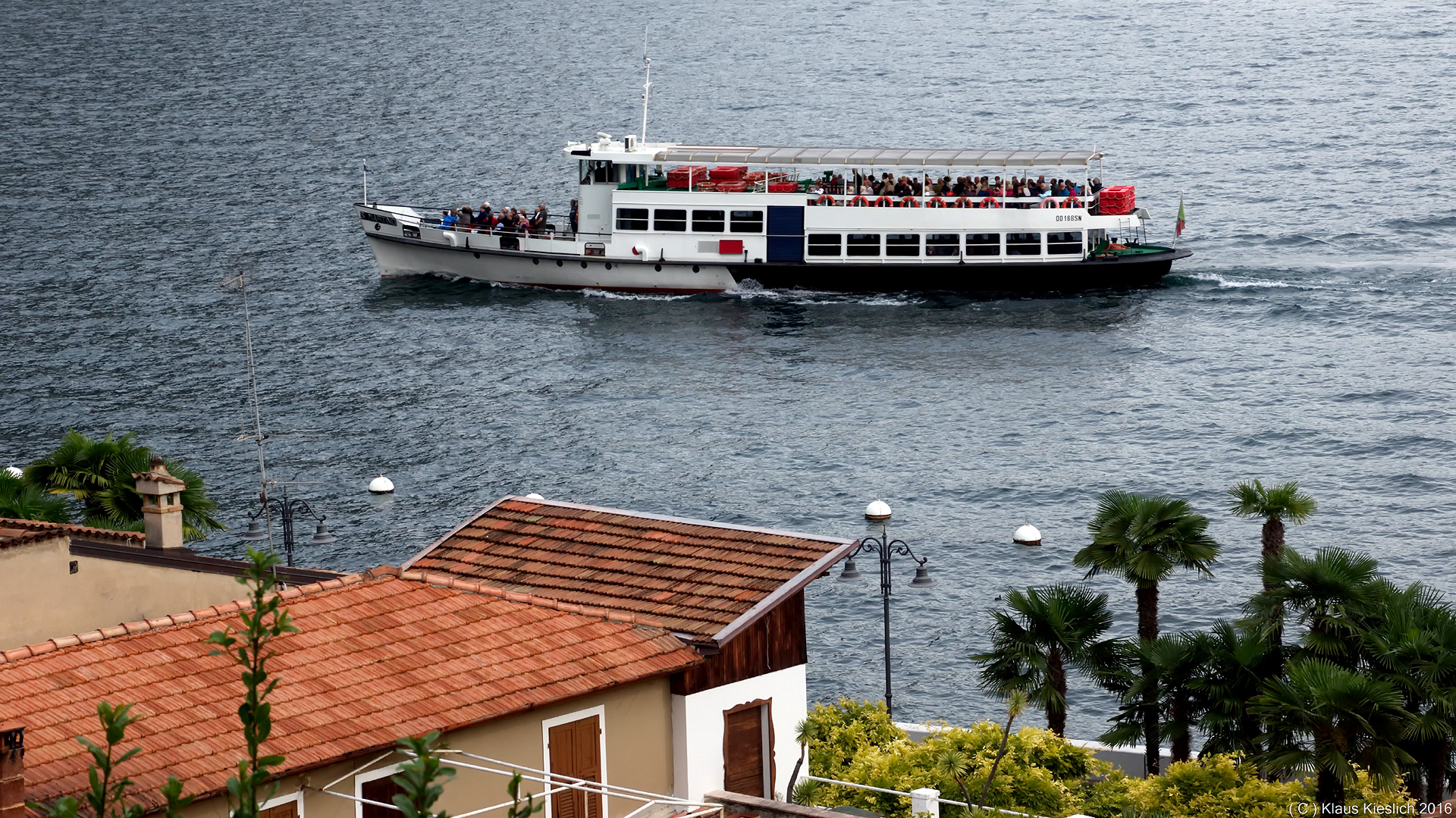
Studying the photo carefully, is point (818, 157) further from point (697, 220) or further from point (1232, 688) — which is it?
point (1232, 688)

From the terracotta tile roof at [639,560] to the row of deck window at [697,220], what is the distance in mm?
53035

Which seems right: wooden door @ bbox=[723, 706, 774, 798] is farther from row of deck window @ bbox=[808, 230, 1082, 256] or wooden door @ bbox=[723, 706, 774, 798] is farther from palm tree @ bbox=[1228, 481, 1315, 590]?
row of deck window @ bbox=[808, 230, 1082, 256]

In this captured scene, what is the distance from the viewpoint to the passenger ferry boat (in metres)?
A: 76.3

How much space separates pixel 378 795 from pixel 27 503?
56.9ft

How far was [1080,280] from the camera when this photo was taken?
7788cm

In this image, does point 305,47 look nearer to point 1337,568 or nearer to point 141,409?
point 141,409

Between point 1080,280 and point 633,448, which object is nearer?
point 633,448

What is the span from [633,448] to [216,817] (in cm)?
4441

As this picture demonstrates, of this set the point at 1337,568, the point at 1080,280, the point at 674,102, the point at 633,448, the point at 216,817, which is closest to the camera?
the point at 216,817

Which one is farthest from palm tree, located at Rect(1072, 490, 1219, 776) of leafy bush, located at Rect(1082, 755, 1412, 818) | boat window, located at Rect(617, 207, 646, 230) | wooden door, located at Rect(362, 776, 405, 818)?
boat window, located at Rect(617, 207, 646, 230)

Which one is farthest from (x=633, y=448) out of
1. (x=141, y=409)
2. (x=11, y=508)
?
(x=11, y=508)

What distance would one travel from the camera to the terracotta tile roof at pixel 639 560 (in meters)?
21.6

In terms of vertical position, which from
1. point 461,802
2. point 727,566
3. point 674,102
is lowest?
point 461,802

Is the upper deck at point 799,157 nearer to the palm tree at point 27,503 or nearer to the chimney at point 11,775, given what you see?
the palm tree at point 27,503
